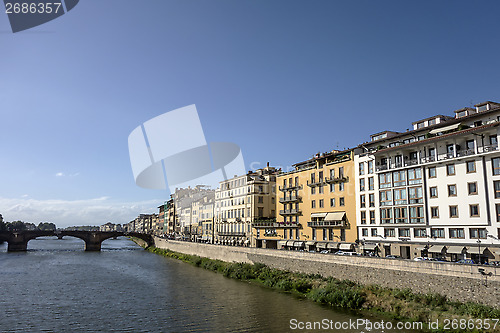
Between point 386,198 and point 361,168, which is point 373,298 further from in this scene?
point 361,168

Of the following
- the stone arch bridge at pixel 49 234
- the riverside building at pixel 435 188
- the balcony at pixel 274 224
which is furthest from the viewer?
the stone arch bridge at pixel 49 234

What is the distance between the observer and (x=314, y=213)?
56.9 m

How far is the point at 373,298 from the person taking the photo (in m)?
32.4

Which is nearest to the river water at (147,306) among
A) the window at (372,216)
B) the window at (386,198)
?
the window at (372,216)

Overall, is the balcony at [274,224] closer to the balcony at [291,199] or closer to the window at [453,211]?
the balcony at [291,199]

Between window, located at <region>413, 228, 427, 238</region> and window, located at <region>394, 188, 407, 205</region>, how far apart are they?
3.28m

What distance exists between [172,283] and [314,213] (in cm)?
2341

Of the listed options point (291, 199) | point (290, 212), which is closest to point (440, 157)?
point (291, 199)

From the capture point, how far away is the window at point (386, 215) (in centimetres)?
4431

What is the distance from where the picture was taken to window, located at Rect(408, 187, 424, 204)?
41125 millimetres

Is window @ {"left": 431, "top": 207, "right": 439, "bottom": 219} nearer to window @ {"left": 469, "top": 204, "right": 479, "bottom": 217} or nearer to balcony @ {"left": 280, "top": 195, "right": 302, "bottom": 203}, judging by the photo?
window @ {"left": 469, "top": 204, "right": 479, "bottom": 217}

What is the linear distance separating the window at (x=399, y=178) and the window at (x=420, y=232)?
17.8 ft

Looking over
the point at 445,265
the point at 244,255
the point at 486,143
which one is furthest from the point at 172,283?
the point at 486,143

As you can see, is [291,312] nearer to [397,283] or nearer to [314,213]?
[397,283]
